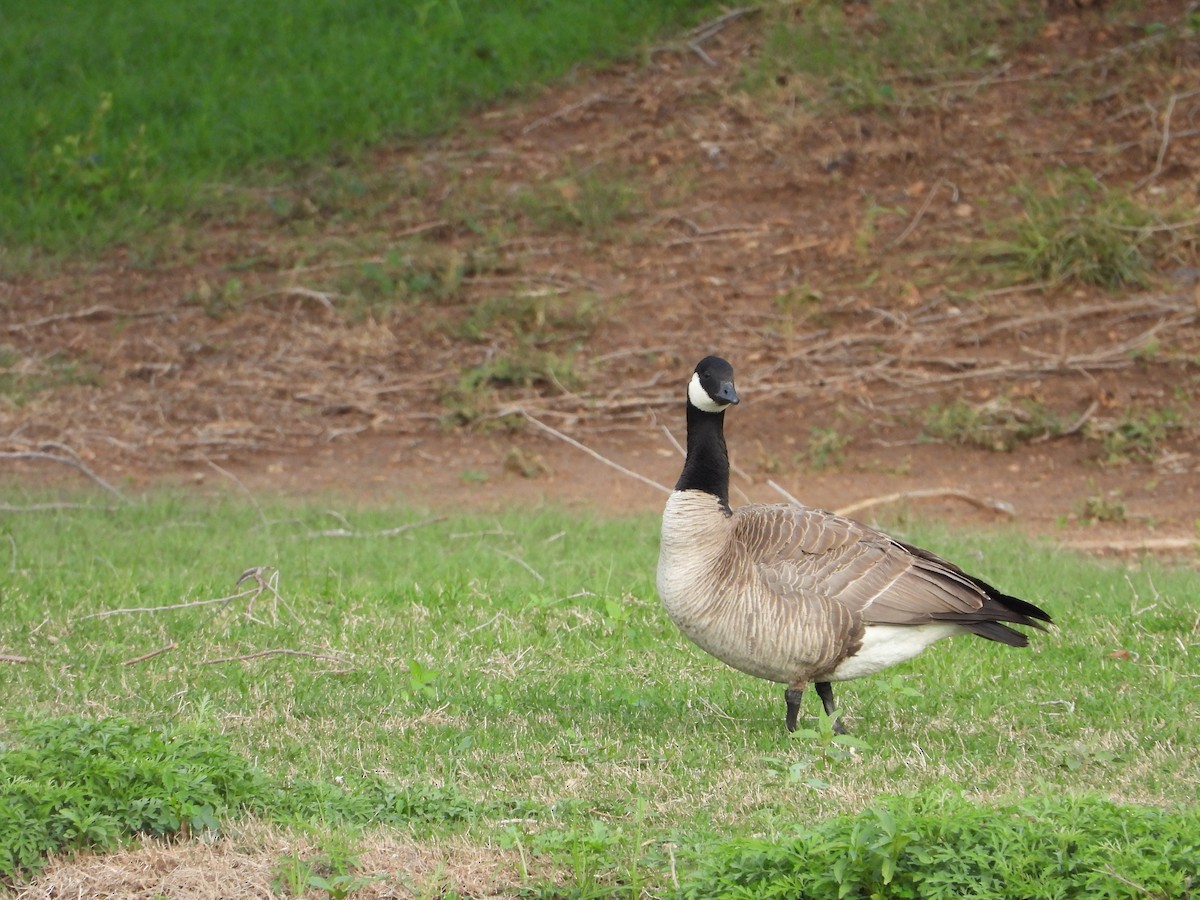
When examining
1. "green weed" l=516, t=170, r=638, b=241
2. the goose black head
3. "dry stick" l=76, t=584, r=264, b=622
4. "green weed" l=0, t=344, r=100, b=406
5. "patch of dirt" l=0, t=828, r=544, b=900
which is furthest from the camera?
"green weed" l=516, t=170, r=638, b=241

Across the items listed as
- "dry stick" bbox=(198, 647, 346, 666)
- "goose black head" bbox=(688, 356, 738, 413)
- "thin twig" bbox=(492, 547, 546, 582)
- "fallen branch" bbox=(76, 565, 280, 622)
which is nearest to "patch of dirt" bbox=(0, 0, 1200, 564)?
"thin twig" bbox=(492, 547, 546, 582)

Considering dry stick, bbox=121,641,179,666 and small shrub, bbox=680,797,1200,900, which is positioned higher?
small shrub, bbox=680,797,1200,900

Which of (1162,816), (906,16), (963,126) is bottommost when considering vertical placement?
(1162,816)

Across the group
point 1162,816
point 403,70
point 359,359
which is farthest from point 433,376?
point 1162,816

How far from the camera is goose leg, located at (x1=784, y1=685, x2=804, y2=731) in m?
5.58

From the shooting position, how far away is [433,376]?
13141 mm

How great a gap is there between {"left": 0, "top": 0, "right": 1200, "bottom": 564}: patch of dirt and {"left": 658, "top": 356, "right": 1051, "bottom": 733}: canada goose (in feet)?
13.8

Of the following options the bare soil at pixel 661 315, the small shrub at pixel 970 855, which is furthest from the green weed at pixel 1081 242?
the small shrub at pixel 970 855

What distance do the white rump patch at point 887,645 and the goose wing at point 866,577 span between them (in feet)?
0.22

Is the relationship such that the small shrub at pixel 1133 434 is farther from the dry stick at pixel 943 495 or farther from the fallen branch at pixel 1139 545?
the fallen branch at pixel 1139 545

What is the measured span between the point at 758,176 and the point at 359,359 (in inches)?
214

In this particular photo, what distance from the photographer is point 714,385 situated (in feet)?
18.6

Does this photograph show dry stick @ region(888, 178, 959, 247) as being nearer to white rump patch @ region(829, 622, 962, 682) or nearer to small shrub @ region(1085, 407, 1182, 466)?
small shrub @ region(1085, 407, 1182, 466)

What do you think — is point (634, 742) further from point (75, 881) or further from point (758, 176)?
point (758, 176)
